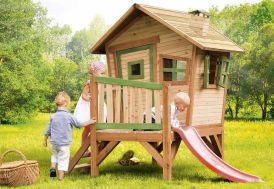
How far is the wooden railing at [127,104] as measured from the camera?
855 centimetres

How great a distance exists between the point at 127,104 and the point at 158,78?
193 centimetres

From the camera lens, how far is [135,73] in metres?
11.2

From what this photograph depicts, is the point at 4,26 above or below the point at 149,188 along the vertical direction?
above

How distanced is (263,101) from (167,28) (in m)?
26.3

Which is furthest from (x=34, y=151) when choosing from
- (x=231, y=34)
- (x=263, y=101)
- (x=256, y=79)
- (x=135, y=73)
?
(x=231, y=34)

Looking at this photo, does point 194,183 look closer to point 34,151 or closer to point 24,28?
point 34,151

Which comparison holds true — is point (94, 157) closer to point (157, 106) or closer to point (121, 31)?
point (157, 106)

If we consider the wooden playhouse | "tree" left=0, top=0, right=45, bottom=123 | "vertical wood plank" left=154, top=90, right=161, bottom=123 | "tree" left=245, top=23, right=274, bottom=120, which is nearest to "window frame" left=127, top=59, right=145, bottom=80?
the wooden playhouse

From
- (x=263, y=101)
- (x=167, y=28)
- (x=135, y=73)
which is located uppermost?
(x=167, y=28)

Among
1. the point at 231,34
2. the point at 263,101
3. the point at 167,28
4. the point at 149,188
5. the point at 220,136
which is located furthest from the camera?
the point at 231,34

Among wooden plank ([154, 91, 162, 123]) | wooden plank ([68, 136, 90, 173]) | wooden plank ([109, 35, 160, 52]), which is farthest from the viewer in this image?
wooden plank ([109, 35, 160, 52])

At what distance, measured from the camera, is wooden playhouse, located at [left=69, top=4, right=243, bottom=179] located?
8.64 metres

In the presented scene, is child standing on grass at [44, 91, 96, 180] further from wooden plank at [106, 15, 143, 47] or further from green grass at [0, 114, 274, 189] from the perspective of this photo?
wooden plank at [106, 15, 143, 47]

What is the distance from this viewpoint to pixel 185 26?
10.3 meters
